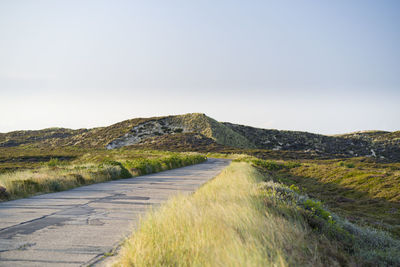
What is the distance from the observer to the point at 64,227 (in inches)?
243

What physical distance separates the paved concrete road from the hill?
2496 inches

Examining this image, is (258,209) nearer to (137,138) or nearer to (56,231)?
(56,231)

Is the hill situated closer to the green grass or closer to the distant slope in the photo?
the distant slope

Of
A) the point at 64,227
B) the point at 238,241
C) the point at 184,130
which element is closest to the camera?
the point at 238,241

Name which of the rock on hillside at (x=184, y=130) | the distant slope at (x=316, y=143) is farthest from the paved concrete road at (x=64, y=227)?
the distant slope at (x=316, y=143)

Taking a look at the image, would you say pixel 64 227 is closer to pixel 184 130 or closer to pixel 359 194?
pixel 359 194

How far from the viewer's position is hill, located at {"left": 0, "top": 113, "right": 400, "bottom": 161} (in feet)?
262

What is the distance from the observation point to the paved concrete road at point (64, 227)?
446 cm

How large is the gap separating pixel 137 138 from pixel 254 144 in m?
35.4

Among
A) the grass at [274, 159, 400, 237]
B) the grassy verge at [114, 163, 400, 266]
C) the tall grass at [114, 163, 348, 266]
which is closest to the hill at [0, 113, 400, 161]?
the grass at [274, 159, 400, 237]

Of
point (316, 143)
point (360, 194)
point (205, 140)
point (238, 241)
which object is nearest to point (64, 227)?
point (238, 241)

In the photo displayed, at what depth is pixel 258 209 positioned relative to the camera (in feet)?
21.3

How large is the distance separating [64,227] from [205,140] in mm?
76422

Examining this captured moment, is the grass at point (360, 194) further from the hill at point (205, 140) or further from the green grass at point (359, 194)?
the hill at point (205, 140)
